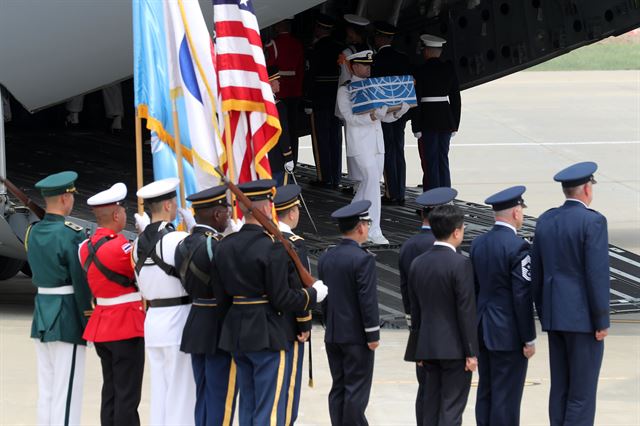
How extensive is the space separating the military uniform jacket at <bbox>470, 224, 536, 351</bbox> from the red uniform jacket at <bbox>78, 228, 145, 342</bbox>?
6.15 feet

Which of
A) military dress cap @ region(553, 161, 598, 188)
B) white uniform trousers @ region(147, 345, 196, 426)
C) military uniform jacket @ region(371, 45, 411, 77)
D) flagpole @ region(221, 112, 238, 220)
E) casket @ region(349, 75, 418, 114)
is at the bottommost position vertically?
white uniform trousers @ region(147, 345, 196, 426)

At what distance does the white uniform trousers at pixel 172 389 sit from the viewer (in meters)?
7.28

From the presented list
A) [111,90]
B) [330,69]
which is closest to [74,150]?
[111,90]

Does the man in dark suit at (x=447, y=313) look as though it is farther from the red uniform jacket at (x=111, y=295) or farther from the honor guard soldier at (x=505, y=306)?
the red uniform jacket at (x=111, y=295)

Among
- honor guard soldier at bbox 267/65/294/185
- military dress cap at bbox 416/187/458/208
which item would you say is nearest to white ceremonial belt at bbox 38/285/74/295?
military dress cap at bbox 416/187/458/208

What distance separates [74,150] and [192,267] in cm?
735

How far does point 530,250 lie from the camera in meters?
7.43

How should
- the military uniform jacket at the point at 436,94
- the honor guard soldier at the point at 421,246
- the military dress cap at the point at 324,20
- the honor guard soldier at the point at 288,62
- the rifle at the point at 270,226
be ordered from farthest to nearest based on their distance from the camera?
the military dress cap at the point at 324,20
the honor guard soldier at the point at 288,62
the military uniform jacket at the point at 436,94
the honor guard soldier at the point at 421,246
the rifle at the point at 270,226

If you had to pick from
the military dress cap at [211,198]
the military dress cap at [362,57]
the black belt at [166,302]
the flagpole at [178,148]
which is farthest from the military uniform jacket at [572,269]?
the military dress cap at [362,57]

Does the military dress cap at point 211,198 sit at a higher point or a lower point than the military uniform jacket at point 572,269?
higher

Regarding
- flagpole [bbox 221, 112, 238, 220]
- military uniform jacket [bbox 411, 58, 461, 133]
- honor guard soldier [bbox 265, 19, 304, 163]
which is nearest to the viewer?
flagpole [bbox 221, 112, 238, 220]

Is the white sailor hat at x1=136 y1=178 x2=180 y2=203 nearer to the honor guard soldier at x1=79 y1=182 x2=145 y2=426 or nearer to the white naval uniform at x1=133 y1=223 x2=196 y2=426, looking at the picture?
the white naval uniform at x1=133 y1=223 x2=196 y2=426

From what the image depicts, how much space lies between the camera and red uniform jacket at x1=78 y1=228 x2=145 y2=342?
7.28m

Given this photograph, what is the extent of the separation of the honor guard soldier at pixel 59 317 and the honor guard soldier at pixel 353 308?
1.36m
